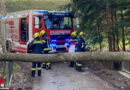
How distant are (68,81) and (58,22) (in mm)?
4892

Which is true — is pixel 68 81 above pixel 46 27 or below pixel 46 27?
below

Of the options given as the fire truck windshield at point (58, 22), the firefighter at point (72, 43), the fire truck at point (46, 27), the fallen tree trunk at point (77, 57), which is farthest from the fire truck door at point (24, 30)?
the fallen tree trunk at point (77, 57)

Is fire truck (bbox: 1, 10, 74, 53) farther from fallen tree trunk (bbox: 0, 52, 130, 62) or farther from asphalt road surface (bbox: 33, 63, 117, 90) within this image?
fallen tree trunk (bbox: 0, 52, 130, 62)

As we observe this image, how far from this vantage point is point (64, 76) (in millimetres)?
9727

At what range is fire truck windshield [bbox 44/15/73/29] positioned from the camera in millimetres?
12570

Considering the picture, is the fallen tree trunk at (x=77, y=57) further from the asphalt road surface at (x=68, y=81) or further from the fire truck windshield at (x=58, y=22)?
the fire truck windshield at (x=58, y=22)

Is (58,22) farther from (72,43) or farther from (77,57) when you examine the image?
(77,57)

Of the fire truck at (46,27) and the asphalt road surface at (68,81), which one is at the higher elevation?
the fire truck at (46,27)

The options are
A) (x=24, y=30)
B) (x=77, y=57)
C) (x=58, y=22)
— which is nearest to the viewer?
(x=77, y=57)

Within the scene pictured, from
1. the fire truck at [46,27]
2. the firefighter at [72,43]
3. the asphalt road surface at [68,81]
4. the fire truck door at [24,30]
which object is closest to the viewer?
the asphalt road surface at [68,81]

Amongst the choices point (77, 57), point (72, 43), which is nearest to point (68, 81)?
point (72, 43)

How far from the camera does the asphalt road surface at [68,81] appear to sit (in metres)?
7.92

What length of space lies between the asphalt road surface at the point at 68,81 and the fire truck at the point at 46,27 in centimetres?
249

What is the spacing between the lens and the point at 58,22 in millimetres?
12891
